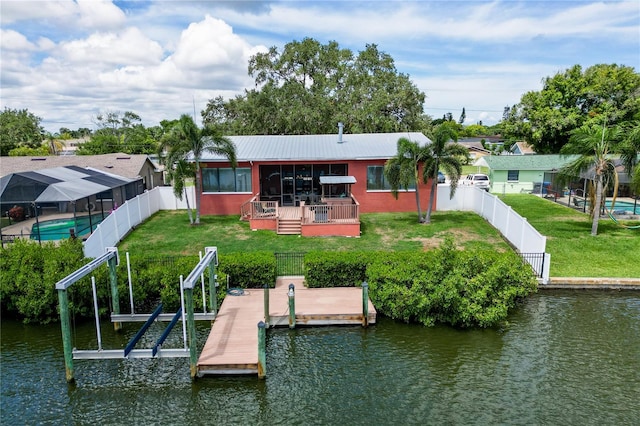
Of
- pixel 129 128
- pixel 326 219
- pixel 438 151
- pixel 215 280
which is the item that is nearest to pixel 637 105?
pixel 438 151

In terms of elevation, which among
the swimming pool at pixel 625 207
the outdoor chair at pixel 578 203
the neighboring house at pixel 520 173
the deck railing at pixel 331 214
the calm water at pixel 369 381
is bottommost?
the calm water at pixel 369 381

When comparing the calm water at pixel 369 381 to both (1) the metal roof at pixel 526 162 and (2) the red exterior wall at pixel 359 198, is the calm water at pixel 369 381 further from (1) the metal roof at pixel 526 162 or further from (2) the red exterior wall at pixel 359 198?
(1) the metal roof at pixel 526 162

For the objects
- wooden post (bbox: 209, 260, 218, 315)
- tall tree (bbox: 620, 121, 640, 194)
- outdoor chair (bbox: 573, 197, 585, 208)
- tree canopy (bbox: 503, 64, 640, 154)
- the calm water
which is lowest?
the calm water

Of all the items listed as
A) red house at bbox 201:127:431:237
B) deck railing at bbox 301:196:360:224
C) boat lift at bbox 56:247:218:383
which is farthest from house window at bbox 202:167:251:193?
boat lift at bbox 56:247:218:383

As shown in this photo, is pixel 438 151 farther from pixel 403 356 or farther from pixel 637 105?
A: pixel 637 105

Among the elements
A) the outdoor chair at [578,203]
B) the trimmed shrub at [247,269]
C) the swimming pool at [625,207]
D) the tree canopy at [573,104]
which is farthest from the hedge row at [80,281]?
the tree canopy at [573,104]

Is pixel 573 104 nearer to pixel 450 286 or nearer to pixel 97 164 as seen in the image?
pixel 450 286

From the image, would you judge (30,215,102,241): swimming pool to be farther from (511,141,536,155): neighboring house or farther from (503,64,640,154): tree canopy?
(511,141,536,155): neighboring house
